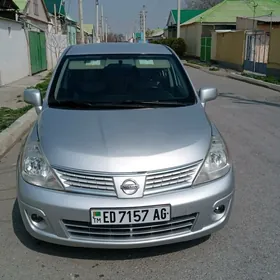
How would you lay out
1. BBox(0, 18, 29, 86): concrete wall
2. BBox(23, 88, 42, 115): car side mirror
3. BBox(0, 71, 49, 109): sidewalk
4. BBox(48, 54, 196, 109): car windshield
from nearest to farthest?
BBox(48, 54, 196, 109): car windshield
BBox(23, 88, 42, 115): car side mirror
BBox(0, 71, 49, 109): sidewalk
BBox(0, 18, 29, 86): concrete wall

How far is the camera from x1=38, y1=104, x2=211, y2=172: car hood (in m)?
2.64

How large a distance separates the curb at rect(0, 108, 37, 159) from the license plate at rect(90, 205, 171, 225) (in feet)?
10.9

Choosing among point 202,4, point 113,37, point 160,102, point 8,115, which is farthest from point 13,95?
point 113,37

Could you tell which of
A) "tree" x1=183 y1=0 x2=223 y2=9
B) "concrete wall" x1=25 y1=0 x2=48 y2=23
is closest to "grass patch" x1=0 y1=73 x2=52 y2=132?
"concrete wall" x1=25 y1=0 x2=48 y2=23

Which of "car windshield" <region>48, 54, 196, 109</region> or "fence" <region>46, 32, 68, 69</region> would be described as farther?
"fence" <region>46, 32, 68, 69</region>

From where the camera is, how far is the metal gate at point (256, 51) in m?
18.3

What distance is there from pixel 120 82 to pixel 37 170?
159 centimetres

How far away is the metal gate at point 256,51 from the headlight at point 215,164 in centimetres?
1580

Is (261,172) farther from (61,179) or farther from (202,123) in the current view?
(61,179)

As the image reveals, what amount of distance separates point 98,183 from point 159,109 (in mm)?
1206

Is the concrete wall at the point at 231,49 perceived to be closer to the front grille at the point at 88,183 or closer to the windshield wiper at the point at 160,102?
the windshield wiper at the point at 160,102

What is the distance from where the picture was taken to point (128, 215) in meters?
2.56

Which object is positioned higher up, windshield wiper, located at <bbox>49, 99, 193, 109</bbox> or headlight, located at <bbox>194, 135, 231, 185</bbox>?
windshield wiper, located at <bbox>49, 99, 193, 109</bbox>

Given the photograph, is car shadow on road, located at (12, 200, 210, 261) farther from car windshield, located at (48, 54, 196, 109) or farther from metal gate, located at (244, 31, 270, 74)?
metal gate, located at (244, 31, 270, 74)
